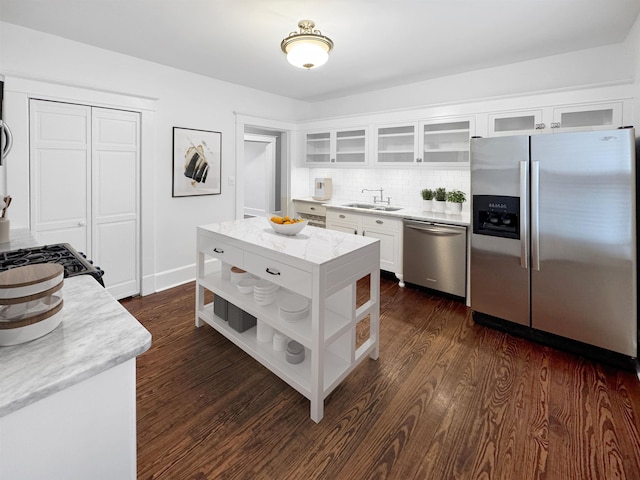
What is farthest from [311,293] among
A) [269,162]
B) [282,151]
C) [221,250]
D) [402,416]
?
[269,162]

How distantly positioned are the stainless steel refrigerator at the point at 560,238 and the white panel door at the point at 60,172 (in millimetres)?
3752

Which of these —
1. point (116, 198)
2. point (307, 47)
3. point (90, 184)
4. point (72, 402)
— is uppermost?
point (307, 47)

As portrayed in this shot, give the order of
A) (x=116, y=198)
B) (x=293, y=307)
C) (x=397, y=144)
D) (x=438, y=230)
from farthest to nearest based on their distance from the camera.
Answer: (x=397, y=144) → (x=438, y=230) → (x=116, y=198) → (x=293, y=307)

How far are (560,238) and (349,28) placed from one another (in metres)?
2.42

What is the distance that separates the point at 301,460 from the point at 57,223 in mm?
3107

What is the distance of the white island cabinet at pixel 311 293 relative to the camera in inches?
74.4

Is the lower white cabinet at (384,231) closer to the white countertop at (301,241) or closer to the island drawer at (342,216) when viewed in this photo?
the island drawer at (342,216)

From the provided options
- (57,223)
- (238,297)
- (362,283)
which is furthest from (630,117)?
(57,223)

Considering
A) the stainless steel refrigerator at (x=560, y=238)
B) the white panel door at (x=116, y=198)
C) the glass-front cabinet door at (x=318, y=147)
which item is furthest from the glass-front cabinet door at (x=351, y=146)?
the white panel door at (x=116, y=198)

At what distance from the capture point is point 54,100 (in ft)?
9.76

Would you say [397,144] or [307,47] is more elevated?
[307,47]

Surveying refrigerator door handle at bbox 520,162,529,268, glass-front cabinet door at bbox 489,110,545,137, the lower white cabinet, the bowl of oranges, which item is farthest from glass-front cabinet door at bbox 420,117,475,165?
the bowl of oranges

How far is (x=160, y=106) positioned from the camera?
12.2 feet

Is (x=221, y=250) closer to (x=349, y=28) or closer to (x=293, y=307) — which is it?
(x=293, y=307)
